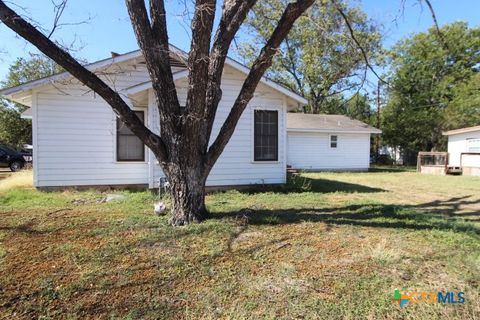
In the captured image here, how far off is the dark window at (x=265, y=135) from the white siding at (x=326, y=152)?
341 inches

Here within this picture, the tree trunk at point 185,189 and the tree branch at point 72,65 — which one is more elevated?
the tree branch at point 72,65

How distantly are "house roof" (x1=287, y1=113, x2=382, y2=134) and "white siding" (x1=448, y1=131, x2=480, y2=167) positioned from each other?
475 centimetres

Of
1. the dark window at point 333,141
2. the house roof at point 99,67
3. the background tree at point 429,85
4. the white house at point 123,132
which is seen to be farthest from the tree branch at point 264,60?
the background tree at point 429,85

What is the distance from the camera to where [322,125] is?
61.0ft

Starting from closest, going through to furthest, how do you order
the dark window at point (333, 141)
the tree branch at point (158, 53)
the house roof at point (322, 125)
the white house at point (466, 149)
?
the tree branch at point (158, 53)
the white house at point (466, 149)
the house roof at point (322, 125)
the dark window at point (333, 141)

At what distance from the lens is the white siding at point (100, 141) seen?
797 centimetres

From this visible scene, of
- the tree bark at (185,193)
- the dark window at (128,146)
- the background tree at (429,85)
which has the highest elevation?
the background tree at (429,85)

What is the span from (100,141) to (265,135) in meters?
4.79

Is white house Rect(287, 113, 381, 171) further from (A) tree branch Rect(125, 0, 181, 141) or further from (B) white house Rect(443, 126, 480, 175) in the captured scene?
(A) tree branch Rect(125, 0, 181, 141)

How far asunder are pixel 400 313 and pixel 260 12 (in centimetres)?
652

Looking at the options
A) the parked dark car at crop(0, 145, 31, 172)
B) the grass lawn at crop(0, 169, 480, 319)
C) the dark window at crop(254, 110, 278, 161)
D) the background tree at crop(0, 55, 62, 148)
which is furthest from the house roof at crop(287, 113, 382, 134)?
the background tree at crop(0, 55, 62, 148)

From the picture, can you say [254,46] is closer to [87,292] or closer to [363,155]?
[363,155]

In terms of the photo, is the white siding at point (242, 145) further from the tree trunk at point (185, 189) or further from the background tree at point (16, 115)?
the background tree at point (16, 115)

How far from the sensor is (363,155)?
19453mm
